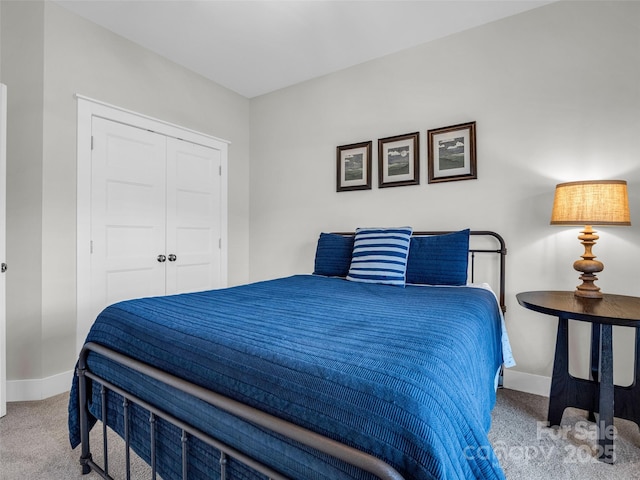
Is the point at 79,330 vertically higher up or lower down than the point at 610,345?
lower down

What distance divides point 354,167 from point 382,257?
111 centimetres

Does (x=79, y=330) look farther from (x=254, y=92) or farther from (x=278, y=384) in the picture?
(x=254, y=92)

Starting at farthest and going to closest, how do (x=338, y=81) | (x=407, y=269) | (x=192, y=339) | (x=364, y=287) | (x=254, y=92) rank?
(x=254, y=92), (x=338, y=81), (x=407, y=269), (x=364, y=287), (x=192, y=339)

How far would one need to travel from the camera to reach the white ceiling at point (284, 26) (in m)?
2.36

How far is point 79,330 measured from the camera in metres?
2.46

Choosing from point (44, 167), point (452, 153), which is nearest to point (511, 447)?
point (452, 153)

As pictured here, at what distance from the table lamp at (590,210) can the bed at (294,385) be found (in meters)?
0.69

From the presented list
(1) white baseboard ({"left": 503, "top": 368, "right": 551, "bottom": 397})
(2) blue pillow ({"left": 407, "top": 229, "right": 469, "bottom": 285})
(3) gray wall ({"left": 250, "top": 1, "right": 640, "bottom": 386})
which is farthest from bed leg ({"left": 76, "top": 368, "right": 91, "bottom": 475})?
(1) white baseboard ({"left": 503, "top": 368, "right": 551, "bottom": 397})

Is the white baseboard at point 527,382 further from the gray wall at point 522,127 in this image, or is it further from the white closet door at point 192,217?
the white closet door at point 192,217

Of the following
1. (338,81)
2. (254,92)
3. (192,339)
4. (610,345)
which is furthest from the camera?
(254,92)

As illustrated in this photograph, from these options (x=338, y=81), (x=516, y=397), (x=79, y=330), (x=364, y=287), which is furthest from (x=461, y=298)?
(x=79, y=330)

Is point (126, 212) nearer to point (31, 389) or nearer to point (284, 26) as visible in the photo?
point (31, 389)

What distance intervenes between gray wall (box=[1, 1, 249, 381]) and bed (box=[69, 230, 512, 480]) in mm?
1175

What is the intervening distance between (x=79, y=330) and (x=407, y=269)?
2.41 m
